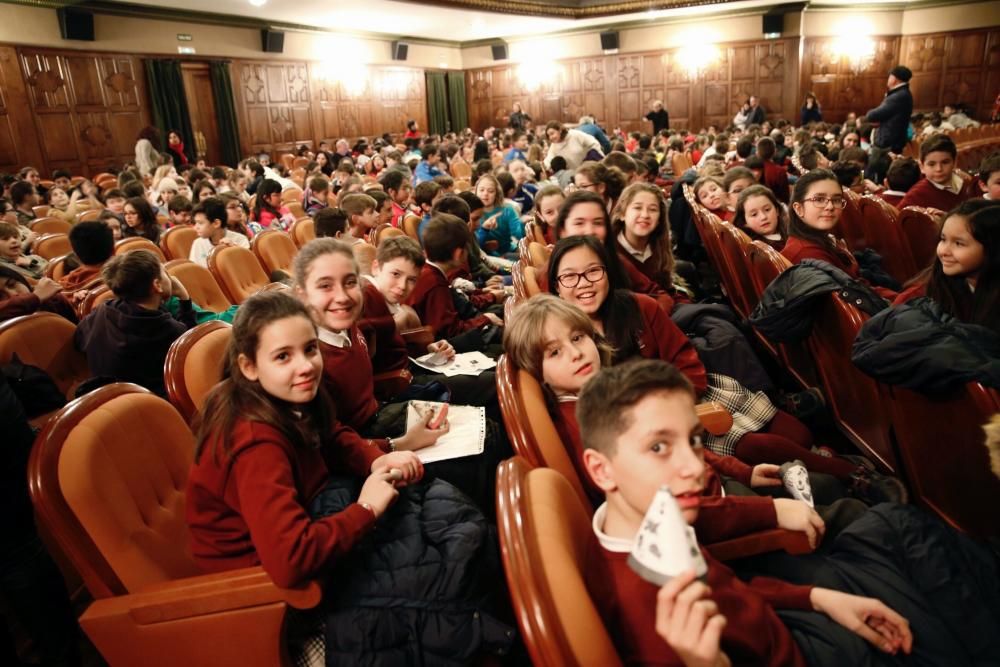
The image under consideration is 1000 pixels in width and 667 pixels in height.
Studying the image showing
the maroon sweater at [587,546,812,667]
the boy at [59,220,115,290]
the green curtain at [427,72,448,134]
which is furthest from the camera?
the green curtain at [427,72,448,134]

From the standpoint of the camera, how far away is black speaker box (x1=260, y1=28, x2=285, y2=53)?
13547 millimetres

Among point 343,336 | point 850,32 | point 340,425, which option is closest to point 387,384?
point 343,336

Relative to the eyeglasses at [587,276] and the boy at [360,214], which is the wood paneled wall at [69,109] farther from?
the eyeglasses at [587,276]

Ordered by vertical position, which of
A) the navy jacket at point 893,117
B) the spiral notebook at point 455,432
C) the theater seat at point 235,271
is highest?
the navy jacket at point 893,117

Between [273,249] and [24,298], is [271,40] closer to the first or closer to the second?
[273,249]

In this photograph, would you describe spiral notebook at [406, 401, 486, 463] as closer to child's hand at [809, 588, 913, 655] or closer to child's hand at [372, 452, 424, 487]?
child's hand at [372, 452, 424, 487]

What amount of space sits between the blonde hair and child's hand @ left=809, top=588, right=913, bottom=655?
2.74ft

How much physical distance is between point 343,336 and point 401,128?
16455 millimetres

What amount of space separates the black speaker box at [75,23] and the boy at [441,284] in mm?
10798

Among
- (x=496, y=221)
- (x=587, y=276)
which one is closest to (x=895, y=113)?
(x=496, y=221)

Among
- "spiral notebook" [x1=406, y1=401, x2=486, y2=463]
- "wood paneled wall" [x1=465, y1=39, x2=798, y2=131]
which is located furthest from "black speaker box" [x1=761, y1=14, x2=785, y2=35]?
"spiral notebook" [x1=406, y1=401, x2=486, y2=463]

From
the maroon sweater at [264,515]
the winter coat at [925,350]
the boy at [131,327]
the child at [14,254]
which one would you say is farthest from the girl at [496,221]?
the maroon sweater at [264,515]

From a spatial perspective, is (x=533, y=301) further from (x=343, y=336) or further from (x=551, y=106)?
(x=551, y=106)

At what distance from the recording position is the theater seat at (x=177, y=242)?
5.08 m
